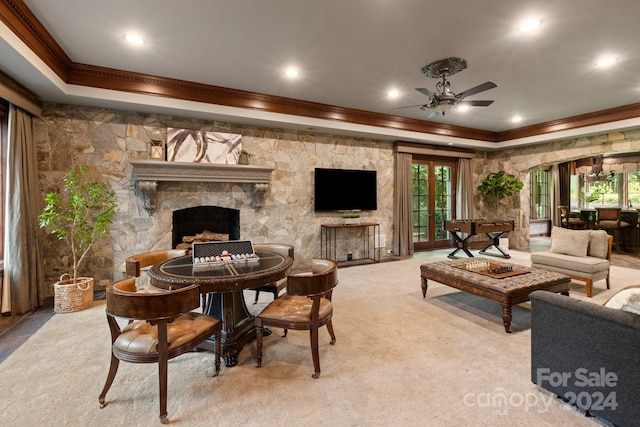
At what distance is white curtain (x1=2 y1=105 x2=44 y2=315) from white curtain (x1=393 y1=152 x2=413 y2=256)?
5.67 meters

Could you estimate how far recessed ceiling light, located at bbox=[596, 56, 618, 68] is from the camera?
3345 millimetres

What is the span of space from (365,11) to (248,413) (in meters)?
3.06

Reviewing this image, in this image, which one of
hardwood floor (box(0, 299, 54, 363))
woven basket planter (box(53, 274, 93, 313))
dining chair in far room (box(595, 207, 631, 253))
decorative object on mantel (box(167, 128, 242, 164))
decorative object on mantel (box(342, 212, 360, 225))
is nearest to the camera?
hardwood floor (box(0, 299, 54, 363))

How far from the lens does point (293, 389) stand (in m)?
1.95

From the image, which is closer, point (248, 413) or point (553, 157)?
point (248, 413)

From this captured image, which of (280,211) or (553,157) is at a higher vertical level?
(553,157)

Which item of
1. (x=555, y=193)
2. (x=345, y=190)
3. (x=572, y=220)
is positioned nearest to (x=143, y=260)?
(x=345, y=190)

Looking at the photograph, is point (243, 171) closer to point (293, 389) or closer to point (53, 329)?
point (53, 329)

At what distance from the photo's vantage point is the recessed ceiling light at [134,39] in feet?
9.45

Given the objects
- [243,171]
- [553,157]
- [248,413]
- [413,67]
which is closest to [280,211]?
[243,171]

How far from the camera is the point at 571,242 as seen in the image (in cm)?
412

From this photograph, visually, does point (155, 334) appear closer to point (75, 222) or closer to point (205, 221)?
point (75, 222)

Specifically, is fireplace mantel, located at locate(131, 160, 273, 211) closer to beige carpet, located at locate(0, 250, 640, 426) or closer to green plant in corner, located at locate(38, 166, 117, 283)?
green plant in corner, located at locate(38, 166, 117, 283)

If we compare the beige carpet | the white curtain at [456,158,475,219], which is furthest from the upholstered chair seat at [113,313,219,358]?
the white curtain at [456,158,475,219]
